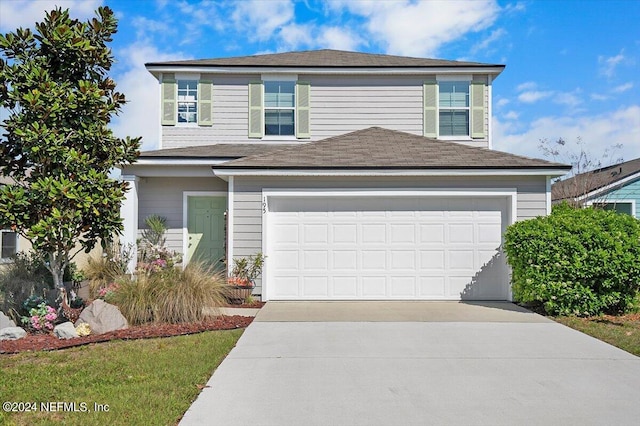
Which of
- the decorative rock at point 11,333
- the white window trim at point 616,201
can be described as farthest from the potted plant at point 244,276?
the white window trim at point 616,201

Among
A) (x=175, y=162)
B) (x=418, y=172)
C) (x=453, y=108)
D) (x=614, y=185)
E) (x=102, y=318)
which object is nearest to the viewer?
(x=102, y=318)

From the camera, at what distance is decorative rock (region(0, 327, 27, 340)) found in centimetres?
733

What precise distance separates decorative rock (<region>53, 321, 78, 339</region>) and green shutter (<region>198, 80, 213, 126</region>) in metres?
7.65

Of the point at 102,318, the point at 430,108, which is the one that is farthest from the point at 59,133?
the point at 430,108

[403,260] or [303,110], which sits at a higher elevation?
[303,110]

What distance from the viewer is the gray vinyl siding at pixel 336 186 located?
1068 centimetres

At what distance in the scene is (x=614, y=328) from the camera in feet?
26.8

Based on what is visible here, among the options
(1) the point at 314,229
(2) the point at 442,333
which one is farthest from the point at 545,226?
(1) the point at 314,229

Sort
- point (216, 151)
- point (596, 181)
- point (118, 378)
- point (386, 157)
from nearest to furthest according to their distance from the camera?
1. point (118, 378)
2. point (386, 157)
3. point (216, 151)
4. point (596, 181)

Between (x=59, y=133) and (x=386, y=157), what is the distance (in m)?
6.26

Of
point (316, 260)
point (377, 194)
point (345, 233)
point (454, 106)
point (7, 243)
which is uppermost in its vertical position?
point (454, 106)

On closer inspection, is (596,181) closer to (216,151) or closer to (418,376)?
(216,151)

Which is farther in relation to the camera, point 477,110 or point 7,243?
point 7,243

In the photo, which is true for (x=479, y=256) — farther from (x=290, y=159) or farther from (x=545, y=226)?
(x=290, y=159)
